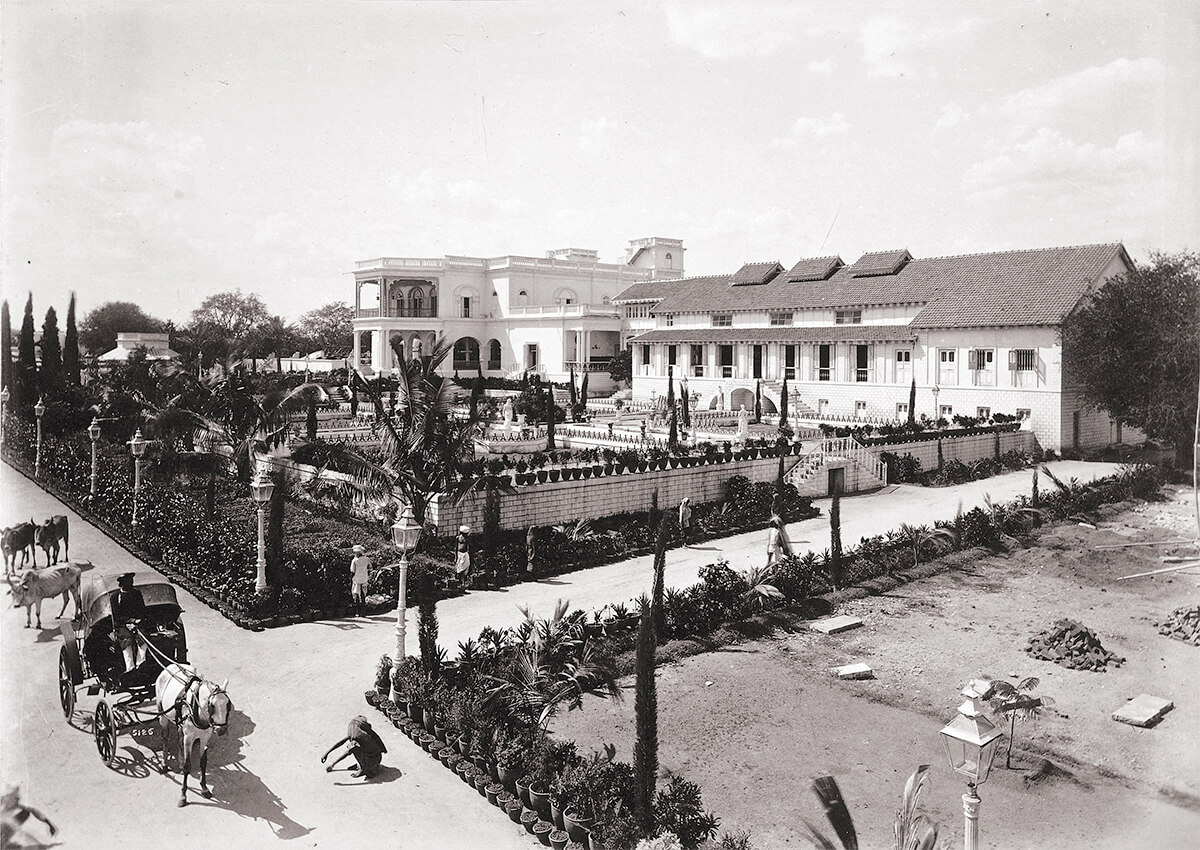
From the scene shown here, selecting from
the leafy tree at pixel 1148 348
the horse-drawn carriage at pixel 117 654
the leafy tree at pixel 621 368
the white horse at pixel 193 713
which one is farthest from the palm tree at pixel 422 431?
the leafy tree at pixel 621 368

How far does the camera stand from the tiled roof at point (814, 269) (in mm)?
45719

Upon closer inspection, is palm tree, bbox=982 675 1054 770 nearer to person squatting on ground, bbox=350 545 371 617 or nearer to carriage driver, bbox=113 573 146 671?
carriage driver, bbox=113 573 146 671

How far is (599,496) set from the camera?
72.4ft

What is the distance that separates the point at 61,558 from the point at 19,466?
42.1 feet

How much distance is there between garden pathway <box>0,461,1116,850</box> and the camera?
27.7 ft

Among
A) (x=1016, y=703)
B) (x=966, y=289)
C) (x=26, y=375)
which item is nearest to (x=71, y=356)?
(x=26, y=375)

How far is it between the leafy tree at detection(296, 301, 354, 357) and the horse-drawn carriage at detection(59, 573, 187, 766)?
76.7 metres

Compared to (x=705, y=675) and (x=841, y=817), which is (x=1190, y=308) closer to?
(x=705, y=675)

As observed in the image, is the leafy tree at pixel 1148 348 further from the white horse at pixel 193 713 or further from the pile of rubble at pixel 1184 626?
the white horse at pixel 193 713

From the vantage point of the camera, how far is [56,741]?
33.2ft

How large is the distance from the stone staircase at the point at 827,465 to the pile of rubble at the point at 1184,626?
38.1ft

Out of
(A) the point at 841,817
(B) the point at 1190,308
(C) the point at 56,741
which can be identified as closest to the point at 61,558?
(C) the point at 56,741

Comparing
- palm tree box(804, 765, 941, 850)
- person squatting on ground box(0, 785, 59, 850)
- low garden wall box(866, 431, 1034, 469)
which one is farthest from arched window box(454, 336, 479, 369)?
palm tree box(804, 765, 941, 850)

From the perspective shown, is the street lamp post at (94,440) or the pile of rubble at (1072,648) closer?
the pile of rubble at (1072,648)
